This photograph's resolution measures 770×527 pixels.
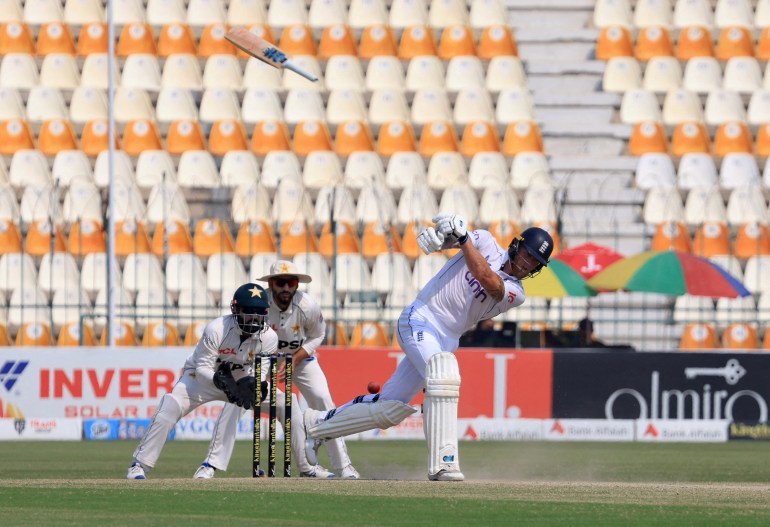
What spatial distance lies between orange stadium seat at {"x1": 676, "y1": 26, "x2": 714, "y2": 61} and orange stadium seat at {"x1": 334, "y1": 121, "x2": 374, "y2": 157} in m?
5.54

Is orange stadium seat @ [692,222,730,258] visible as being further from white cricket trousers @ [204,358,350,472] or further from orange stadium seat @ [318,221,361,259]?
white cricket trousers @ [204,358,350,472]

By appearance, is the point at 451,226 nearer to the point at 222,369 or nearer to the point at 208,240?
the point at 222,369

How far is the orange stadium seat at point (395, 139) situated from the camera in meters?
23.0

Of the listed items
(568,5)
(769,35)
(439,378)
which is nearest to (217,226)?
(568,5)

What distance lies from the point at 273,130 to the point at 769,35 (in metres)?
8.24

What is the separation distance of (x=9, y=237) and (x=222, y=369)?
1029 centimetres

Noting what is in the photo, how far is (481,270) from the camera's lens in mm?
9586

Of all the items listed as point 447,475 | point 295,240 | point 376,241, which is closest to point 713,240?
point 376,241

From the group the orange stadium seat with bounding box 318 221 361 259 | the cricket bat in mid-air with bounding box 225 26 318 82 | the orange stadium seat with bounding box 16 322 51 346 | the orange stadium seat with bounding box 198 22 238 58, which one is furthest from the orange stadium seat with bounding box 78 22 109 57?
the cricket bat in mid-air with bounding box 225 26 318 82

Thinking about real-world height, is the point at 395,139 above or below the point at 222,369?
above

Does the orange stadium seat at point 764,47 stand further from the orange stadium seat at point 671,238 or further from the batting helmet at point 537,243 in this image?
the batting helmet at point 537,243

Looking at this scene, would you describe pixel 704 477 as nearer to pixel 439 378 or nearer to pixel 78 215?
pixel 439 378

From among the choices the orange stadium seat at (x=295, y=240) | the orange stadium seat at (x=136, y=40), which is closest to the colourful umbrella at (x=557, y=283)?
the orange stadium seat at (x=295, y=240)

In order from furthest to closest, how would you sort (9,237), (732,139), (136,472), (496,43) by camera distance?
(496,43), (732,139), (9,237), (136,472)
